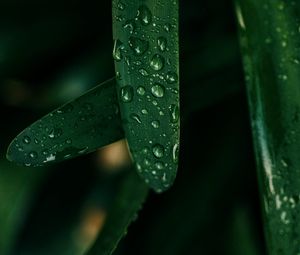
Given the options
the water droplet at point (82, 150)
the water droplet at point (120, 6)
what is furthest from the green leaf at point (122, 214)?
the water droplet at point (120, 6)

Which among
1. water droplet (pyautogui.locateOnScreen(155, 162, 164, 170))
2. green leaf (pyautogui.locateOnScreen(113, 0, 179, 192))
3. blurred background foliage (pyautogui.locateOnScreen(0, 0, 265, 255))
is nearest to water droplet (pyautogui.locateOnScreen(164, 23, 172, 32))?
green leaf (pyautogui.locateOnScreen(113, 0, 179, 192))

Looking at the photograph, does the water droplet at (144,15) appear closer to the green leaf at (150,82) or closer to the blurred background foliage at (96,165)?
the green leaf at (150,82)

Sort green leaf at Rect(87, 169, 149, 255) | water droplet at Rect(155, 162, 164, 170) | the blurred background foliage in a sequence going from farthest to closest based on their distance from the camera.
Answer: the blurred background foliage
green leaf at Rect(87, 169, 149, 255)
water droplet at Rect(155, 162, 164, 170)

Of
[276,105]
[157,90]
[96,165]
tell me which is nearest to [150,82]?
[157,90]

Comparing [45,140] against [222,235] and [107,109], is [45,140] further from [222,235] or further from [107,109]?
[222,235]

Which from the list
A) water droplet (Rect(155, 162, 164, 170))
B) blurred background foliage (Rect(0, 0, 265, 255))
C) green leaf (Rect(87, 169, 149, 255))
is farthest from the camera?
blurred background foliage (Rect(0, 0, 265, 255))

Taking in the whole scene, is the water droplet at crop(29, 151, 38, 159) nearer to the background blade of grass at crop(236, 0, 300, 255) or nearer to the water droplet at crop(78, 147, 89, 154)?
the water droplet at crop(78, 147, 89, 154)

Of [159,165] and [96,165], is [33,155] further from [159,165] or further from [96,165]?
[96,165]

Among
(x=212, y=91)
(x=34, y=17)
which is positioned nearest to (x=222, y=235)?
(x=212, y=91)
